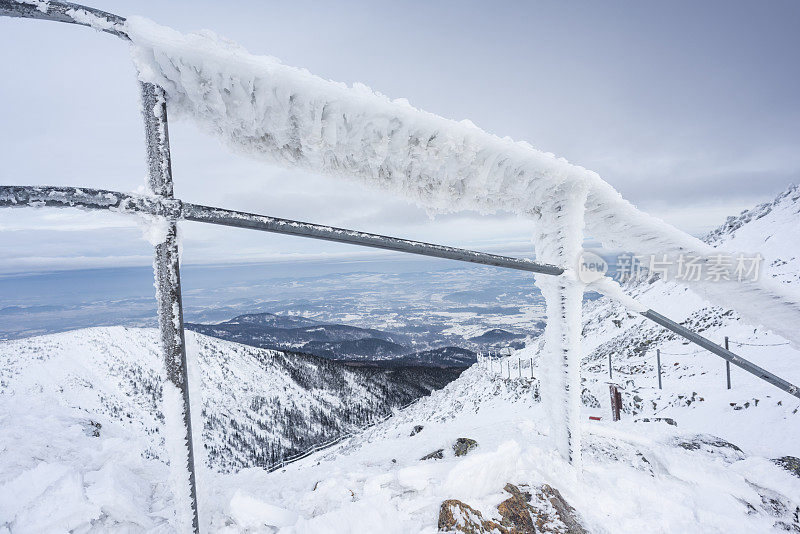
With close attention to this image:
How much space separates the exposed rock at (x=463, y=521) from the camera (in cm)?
132

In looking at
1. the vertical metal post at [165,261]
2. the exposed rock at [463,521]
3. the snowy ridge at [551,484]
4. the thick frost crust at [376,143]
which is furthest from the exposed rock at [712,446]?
the vertical metal post at [165,261]

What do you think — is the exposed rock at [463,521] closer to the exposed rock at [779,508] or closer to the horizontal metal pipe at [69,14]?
the exposed rock at [779,508]

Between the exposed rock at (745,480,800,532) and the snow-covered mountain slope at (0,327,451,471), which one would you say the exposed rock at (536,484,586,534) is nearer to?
the exposed rock at (745,480,800,532)

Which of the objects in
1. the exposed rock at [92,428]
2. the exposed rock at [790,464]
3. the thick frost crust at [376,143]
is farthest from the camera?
the exposed rock at [92,428]

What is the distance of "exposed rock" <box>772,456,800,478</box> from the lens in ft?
7.00

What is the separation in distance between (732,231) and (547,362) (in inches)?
1475

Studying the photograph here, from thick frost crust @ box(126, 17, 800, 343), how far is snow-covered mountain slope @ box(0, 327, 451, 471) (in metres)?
16.5

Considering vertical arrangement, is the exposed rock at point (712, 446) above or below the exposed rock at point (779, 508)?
below

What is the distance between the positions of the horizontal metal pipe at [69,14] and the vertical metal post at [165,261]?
0.16 metres

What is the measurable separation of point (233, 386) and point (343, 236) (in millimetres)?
51317

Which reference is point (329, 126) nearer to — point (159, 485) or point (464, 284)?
point (159, 485)

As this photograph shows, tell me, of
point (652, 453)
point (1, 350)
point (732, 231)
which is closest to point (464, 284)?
point (732, 231)

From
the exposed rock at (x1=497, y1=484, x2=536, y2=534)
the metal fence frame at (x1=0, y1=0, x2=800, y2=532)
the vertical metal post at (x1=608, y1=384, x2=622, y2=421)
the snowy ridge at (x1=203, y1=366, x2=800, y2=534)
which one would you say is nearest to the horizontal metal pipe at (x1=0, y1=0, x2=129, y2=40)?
the metal fence frame at (x1=0, y1=0, x2=800, y2=532)

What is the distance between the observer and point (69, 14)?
93 cm
